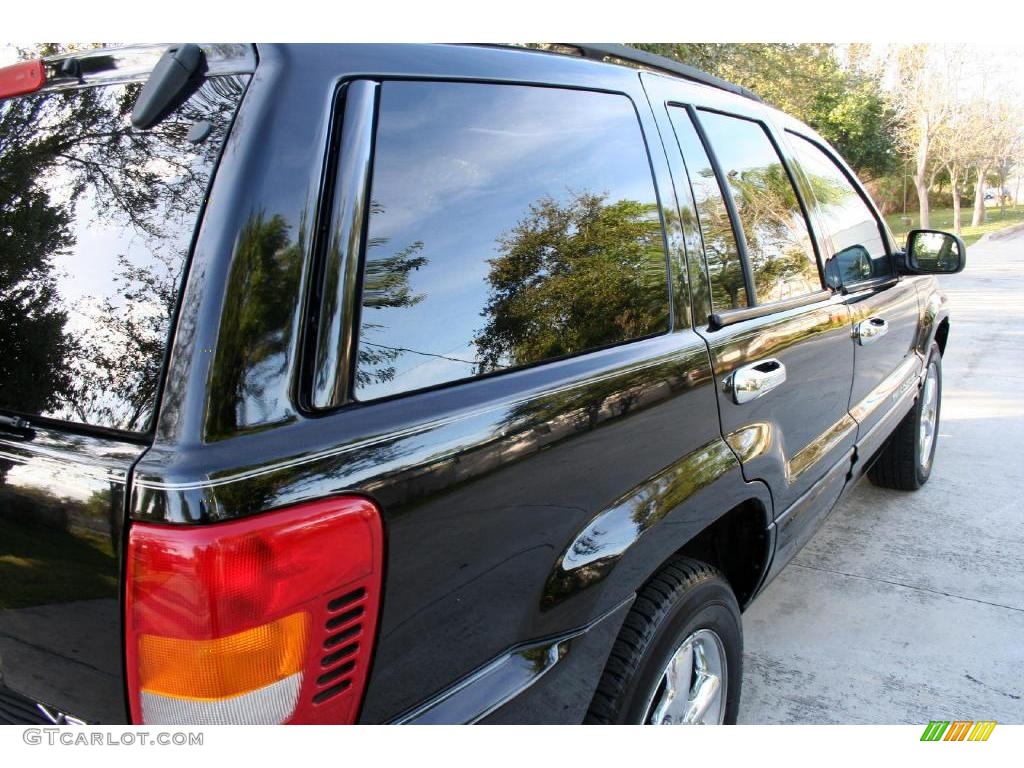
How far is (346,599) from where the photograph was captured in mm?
1160

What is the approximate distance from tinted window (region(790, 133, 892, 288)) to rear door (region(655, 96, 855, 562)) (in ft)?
0.75

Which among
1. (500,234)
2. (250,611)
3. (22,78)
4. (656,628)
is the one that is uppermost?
(22,78)

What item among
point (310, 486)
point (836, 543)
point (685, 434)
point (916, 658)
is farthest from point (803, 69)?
point (310, 486)

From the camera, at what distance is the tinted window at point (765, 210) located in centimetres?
233

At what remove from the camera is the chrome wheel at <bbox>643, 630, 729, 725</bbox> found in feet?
6.23

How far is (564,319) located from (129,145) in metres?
0.87

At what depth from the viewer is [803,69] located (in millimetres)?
13344

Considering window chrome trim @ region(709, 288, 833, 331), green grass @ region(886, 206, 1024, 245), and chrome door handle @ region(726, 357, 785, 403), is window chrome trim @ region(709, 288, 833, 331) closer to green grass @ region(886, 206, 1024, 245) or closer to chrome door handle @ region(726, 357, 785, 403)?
chrome door handle @ region(726, 357, 785, 403)

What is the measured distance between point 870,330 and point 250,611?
109 inches

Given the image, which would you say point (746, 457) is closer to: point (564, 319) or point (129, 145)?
point (564, 319)

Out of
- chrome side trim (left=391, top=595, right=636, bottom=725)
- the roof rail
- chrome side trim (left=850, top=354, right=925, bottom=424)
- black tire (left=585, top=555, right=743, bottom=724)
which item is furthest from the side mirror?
chrome side trim (left=391, top=595, right=636, bottom=725)

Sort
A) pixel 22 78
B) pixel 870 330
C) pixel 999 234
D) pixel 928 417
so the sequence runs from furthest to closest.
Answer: pixel 999 234
pixel 928 417
pixel 870 330
pixel 22 78
